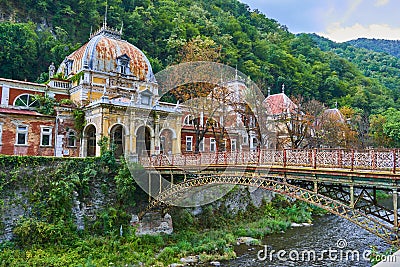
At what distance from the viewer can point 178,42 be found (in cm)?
4419

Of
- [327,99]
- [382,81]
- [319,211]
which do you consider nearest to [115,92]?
[319,211]

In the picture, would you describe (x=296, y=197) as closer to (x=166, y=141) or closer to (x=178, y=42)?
(x=166, y=141)

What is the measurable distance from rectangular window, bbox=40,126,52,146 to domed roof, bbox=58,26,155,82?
6305 mm

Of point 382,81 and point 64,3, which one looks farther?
point 382,81

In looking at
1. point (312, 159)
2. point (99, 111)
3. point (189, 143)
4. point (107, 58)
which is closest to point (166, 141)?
point (189, 143)

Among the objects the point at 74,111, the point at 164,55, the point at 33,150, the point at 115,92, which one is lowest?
the point at 33,150

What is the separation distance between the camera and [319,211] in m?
29.5

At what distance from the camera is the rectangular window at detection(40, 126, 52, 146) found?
23219mm

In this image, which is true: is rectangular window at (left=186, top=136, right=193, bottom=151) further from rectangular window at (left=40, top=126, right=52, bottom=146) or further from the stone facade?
rectangular window at (left=40, top=126, right=52, bottom=146)

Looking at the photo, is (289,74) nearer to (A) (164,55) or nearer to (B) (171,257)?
(A) (164,55)

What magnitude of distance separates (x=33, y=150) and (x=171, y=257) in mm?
12516

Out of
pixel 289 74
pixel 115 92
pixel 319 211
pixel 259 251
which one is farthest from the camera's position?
pixel 289 74

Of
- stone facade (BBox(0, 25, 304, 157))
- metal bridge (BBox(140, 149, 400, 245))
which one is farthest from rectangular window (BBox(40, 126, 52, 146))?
metal bridge (BBox(140, 149, 400, 245))

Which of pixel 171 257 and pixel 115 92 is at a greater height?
pixel 115 92
